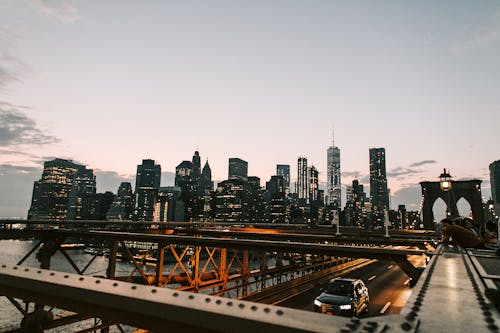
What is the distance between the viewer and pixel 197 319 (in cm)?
173

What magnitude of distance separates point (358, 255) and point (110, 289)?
5.63m

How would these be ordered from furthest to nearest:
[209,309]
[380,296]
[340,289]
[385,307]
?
[380,296] < [385,307] < [340,289] < [209,309]

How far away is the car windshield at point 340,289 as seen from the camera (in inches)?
738

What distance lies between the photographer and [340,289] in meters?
19.1

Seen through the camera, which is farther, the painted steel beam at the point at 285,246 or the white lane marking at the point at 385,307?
the white lane marking at the point at 385,307

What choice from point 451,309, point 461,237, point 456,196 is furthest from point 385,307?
point 456,196

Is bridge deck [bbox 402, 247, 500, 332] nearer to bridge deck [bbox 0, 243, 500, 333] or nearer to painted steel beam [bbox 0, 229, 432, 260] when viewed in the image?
bridge deck [bbox 0, 243, 500, 333]

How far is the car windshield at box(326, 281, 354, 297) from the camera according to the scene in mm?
18742

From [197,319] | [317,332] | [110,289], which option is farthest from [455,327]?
[110,289]

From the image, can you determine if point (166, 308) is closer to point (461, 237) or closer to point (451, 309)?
point (451, 309)

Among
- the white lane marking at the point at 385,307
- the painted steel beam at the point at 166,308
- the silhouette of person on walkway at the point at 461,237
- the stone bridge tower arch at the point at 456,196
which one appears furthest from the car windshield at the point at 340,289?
the stone bridge tower arch at the point at 456,196

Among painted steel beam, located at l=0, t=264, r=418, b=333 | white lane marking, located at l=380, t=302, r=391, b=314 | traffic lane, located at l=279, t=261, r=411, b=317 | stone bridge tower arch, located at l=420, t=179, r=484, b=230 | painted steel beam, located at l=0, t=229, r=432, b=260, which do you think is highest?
stone bridge tower arch, located at l=420, t=179, r=484, b=230

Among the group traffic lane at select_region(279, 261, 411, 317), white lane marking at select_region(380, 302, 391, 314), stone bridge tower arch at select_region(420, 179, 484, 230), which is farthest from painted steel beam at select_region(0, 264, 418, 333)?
stone bridge tower arch at select_region(420, 179, 484, 230)

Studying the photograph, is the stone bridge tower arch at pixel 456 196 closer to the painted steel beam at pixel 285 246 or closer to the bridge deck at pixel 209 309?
the painted steel beam at pixel 285 246
